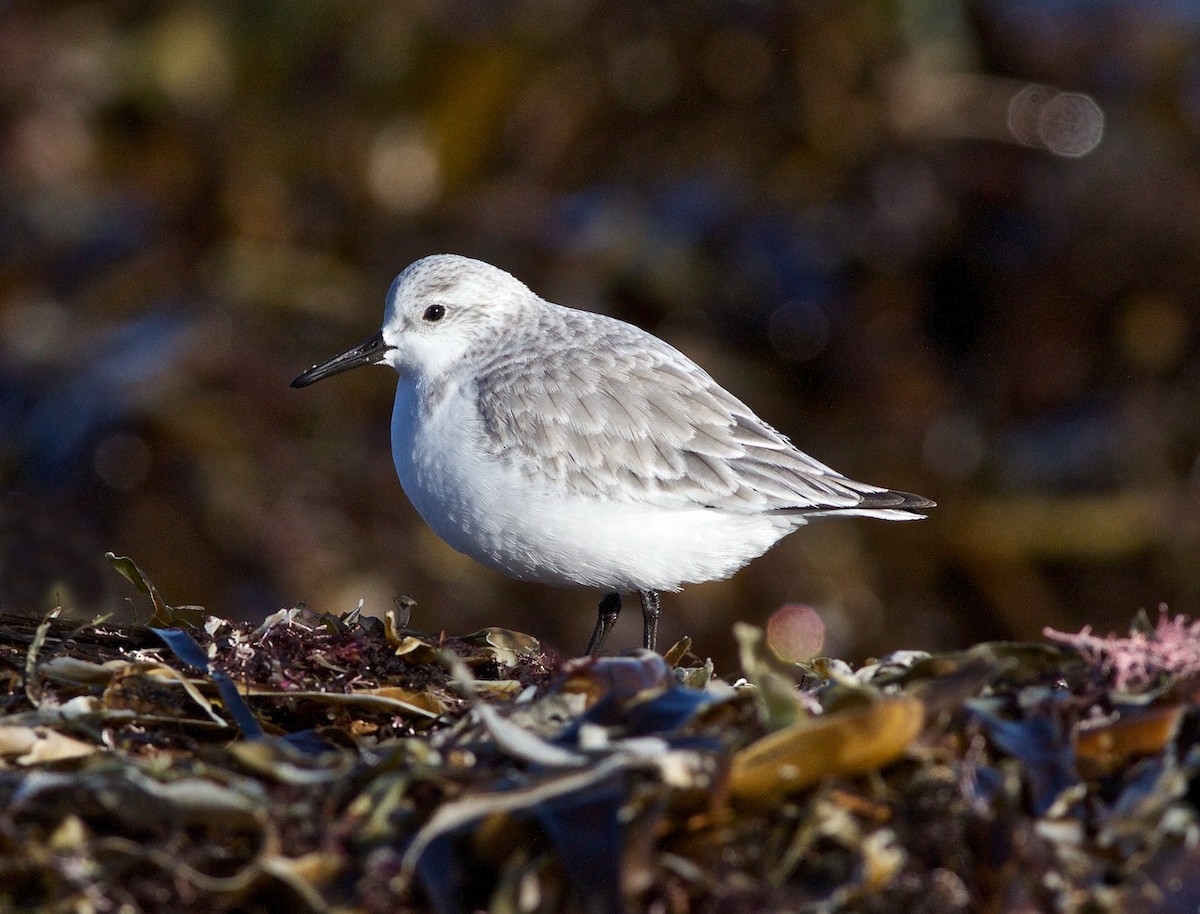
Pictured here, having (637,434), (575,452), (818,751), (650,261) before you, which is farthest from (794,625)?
(818,751)

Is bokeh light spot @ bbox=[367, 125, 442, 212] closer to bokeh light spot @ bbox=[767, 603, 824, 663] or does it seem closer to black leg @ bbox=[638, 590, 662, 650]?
bokeh light spot @ bbox=[767, 603, 824, 663]

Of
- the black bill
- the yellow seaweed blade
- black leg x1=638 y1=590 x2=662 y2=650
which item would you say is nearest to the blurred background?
the black bill

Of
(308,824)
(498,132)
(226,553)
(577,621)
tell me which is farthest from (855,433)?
(308,824)

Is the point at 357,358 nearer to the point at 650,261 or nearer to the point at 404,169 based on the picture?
the point at 650,261

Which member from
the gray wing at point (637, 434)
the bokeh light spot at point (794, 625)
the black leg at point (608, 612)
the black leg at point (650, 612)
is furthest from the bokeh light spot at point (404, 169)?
the black leg at point (650, 612)

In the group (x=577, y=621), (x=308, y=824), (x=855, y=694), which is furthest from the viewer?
(x=577, y=621)

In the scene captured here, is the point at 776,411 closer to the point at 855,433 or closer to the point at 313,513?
the point at 855,433

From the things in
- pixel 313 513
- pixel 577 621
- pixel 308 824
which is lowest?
pixel 577 621

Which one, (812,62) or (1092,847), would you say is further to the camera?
(812,62)
